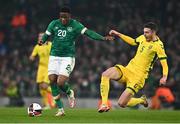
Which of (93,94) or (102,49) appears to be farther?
(102,49)

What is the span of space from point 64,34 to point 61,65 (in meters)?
0.77

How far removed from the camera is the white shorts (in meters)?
18.1

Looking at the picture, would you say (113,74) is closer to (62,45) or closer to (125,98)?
(125,98)

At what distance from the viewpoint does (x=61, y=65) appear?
714 inches

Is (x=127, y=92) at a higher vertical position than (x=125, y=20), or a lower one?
lower

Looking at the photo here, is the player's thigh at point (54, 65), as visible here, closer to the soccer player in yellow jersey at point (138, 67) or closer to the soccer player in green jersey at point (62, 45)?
the soccer player in green jersey at point (62, 45)

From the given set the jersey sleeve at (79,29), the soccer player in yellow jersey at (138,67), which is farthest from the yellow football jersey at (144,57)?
the jersey sleeve at (79,29)

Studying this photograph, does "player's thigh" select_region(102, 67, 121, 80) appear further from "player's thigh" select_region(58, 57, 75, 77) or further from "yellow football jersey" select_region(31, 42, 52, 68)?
"yellow football jersey" select_region(31, 42, 52, 68)

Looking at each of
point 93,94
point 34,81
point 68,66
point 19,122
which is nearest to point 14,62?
point 34,81

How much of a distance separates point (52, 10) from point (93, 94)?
6926 millimetres

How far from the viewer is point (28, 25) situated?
112 ft

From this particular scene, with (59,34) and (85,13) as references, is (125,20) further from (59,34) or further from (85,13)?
(59,34)

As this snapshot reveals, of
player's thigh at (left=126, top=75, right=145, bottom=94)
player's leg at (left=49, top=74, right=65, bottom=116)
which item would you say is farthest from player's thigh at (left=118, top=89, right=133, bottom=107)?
player's leg at (left=49, top=74, right=65, bottom=116)

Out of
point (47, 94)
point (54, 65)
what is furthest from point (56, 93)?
point (47, 94)
